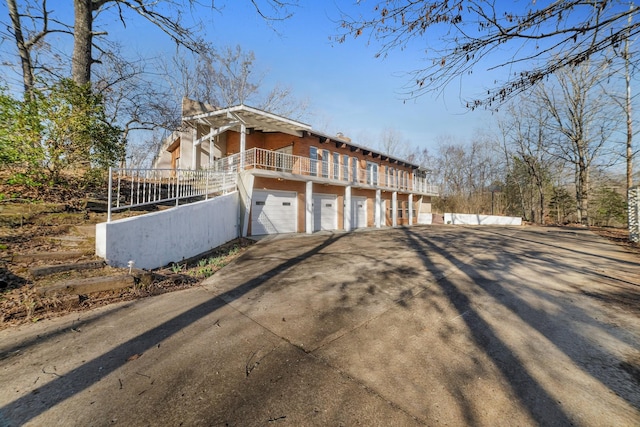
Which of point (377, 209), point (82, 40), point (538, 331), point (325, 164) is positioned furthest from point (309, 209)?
point (538, 331)

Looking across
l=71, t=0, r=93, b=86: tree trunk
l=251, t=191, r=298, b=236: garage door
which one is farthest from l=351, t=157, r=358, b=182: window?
l=71, t=0, r=93, b=86: tree trunk

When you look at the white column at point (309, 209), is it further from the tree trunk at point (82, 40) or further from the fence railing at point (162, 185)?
the tree trunk at point (82, 40)

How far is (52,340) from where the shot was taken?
8.59 ft

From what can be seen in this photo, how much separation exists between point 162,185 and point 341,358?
7.99m

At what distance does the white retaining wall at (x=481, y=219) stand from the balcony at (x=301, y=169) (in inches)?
268

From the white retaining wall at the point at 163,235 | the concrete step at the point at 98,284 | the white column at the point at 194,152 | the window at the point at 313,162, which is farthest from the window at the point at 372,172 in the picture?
the concrete step at the point at 98,284

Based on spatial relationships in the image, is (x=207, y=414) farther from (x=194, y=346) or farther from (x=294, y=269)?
→ (x=294, y=269)

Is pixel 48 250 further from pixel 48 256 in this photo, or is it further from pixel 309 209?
pixel 309 209

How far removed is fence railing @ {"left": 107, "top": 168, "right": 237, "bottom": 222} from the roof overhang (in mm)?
2960

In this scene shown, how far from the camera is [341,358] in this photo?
2.46 metres

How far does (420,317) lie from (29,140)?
317 inches

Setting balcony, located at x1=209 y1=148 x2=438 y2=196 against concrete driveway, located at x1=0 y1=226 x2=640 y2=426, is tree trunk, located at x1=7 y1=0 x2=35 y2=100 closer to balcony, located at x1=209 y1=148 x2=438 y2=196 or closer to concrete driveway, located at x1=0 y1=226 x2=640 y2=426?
balcony, located at x1=209 y1=148 x2=438 y2=196

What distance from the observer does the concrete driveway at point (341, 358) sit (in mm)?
1812

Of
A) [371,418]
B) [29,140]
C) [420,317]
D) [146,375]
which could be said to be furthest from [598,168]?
[29,140]
